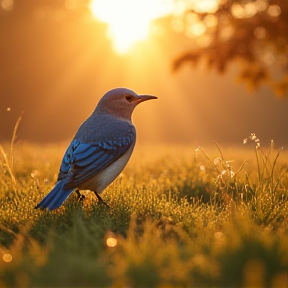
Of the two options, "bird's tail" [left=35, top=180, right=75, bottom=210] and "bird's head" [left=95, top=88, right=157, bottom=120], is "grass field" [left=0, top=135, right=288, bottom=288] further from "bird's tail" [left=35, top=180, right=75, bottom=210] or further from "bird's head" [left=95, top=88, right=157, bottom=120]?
"bird's head" [left=95, top=88, right=157, bottom=120]

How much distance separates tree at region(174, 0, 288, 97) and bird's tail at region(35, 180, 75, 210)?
735 cm


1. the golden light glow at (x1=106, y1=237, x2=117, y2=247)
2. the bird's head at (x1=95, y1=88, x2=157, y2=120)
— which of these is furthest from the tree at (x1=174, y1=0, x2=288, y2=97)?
the golden light glow at (x1=106, y1=237, x2=117, y2=247)

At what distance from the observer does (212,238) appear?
4.32 metres

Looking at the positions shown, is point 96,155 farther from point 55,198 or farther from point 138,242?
point 138,242

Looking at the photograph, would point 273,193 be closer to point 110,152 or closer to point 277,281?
point 110,152

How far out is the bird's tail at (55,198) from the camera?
5090mm

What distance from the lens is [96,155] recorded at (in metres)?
5.61

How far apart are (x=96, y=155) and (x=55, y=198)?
0.66 metres

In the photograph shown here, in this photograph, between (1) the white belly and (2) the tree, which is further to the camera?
(2) the tree

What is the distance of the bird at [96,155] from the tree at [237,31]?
21.1 ft

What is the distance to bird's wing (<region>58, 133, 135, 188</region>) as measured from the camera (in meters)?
5.45

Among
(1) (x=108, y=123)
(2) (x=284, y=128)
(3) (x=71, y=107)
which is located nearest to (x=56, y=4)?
(3) (x=71, y=107)

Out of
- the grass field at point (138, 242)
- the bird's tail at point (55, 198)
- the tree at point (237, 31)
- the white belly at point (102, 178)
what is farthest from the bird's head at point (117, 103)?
the tree at point (237, 31)

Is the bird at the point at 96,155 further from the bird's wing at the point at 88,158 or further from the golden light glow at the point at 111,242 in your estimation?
the golden light glow at the point at 111,242
